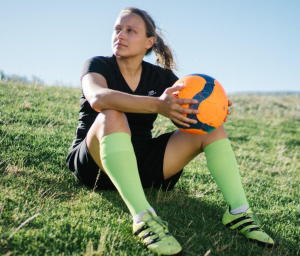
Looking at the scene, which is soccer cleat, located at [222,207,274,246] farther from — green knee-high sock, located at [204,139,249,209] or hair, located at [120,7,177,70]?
hair, located at [120,7,177,70]

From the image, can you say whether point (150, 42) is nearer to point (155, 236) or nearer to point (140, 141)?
point (140, 141)

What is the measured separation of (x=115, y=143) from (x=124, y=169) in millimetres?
216

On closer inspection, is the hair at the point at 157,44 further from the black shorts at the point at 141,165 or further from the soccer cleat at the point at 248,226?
the soccer cleat at the point at 248,226

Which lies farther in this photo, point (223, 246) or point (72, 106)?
point (72, 106)

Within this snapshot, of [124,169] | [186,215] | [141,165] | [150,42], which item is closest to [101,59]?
[150,42]

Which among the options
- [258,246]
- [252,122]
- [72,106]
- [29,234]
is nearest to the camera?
[29,234]

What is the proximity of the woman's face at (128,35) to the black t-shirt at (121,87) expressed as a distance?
194mm

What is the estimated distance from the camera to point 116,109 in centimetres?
264

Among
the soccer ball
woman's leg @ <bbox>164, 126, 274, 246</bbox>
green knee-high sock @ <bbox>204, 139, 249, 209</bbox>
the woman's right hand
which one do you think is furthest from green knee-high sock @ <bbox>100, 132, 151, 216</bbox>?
green knee-high sock @ <bbox>204, 139, 249, 209</bbox>

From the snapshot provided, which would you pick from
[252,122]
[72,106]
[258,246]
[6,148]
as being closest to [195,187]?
[258,246]

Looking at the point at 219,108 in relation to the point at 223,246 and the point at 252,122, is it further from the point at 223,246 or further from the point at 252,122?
the point at 252,122

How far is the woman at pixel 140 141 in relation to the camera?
252cm

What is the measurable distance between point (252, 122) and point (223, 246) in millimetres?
9531

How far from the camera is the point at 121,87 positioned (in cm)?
349
